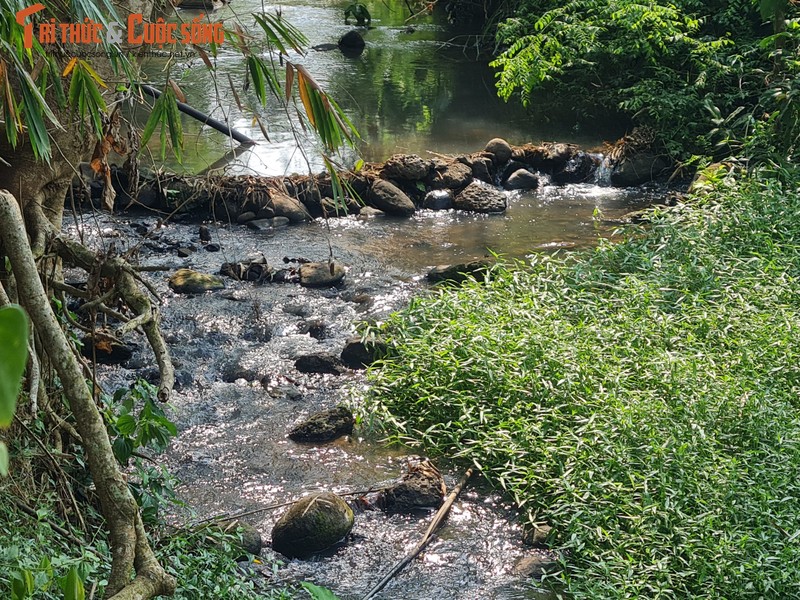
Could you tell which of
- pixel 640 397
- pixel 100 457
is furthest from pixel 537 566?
pixel 100 457

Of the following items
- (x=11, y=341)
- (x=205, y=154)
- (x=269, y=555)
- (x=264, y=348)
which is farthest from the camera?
(x=205, y=154)

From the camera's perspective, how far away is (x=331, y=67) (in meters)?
13.4

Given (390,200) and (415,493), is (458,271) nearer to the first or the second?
(390,200)

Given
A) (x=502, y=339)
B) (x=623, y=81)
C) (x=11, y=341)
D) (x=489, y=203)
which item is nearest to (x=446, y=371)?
(x=502, y=339)

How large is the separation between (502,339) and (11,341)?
477cm

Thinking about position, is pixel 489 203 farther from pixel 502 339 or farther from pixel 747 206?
pixel 502 339

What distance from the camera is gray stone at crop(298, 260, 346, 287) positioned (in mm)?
7035

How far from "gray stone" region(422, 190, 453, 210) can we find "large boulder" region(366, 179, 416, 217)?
0.70 feet

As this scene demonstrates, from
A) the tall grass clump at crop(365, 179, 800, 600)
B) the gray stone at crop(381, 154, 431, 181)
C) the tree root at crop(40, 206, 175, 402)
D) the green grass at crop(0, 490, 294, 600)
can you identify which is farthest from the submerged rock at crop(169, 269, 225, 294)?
the tree root at crop(40, 206, 175, 402)

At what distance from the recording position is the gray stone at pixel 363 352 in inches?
231

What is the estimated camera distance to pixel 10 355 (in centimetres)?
64

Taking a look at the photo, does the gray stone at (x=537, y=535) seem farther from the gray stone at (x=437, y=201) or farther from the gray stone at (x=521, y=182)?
the gray stone at (x=521, y=182)

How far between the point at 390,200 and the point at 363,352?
10.1ft

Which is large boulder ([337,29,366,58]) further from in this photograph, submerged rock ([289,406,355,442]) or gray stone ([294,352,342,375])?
submerged rock ([289,406,355,442])
